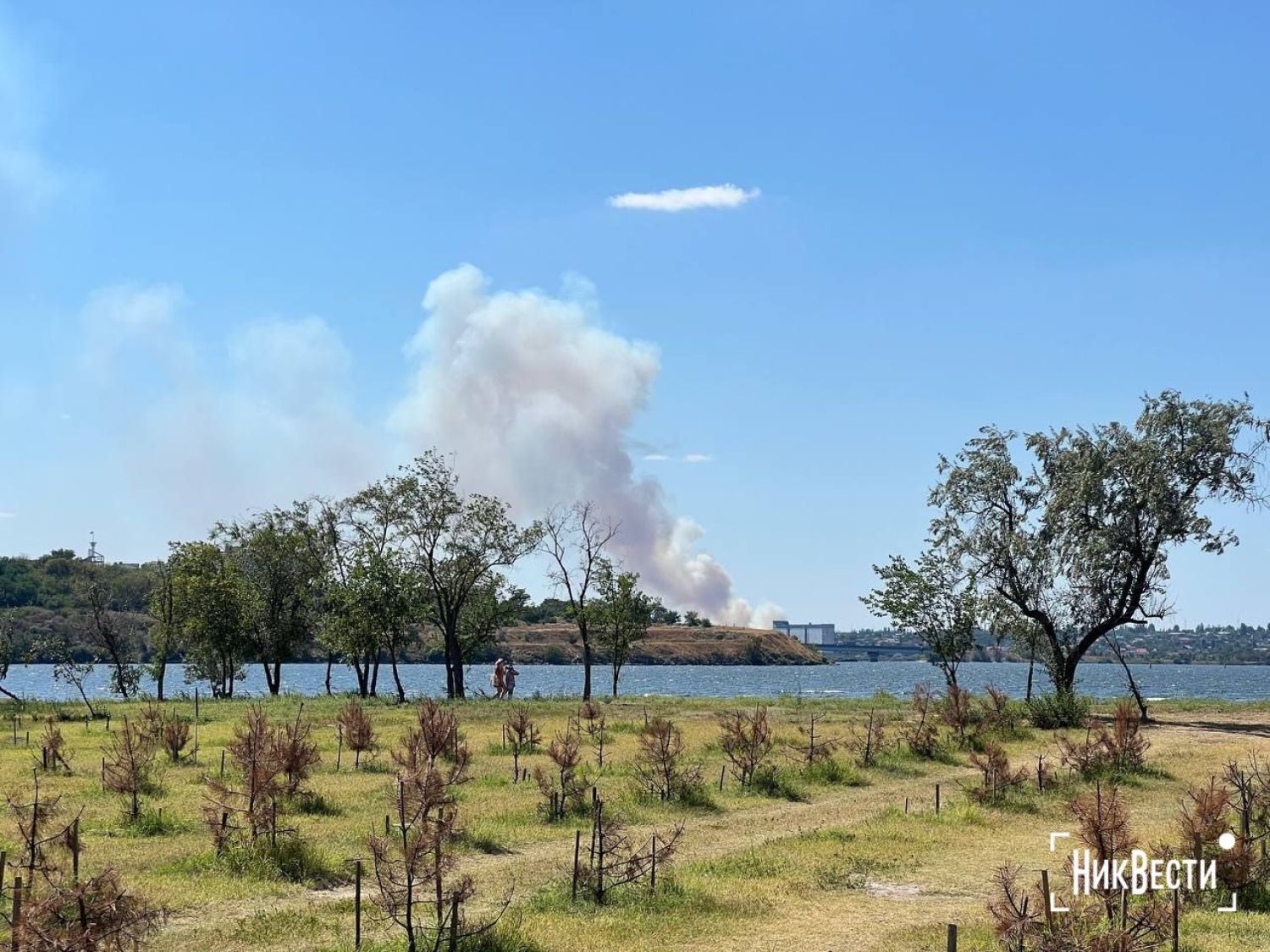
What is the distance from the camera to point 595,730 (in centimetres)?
3622

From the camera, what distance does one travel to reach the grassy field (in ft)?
46.3

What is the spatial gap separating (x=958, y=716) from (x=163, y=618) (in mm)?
55241

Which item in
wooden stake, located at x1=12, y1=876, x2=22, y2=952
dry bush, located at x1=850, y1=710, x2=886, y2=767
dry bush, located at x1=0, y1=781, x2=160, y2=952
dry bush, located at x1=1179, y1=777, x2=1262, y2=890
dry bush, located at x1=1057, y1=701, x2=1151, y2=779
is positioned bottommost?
dry bush, located at x1=850, y1=710, x2=886, y2=767

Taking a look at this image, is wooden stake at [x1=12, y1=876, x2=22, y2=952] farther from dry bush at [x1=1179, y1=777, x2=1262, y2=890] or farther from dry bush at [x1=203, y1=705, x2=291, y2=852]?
dry bush at [x1=1179, y1=777, x2=1262, y2=890]

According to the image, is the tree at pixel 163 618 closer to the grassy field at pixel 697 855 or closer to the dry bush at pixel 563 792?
the grassy field at pixel 697 855

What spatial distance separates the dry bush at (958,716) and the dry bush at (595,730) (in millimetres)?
10476

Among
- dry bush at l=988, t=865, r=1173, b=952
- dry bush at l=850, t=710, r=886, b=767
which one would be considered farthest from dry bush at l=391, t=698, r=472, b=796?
dry bush at l=988, t=865, r=1173, b=952

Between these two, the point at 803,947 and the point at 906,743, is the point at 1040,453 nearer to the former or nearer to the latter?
the point at 906,743

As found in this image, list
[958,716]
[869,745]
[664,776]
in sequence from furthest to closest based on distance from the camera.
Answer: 1. [958,716]
2. [869,745]
3. [664,776]

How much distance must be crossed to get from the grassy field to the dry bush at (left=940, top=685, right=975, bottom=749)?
149cm

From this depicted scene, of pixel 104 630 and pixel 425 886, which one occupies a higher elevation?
pixel 104 630

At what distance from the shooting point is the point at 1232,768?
18.4 m

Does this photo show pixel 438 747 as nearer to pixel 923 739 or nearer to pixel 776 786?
pixel 776 786

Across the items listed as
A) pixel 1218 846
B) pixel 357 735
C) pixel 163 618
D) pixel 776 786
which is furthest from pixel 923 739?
pixel 163 618
